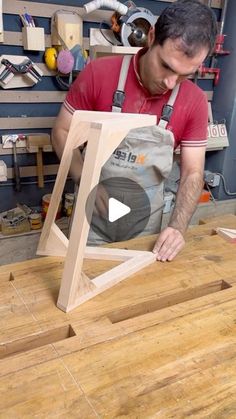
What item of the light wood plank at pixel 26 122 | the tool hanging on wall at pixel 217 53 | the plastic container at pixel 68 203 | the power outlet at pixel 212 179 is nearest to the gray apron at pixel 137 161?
the plastic container at pixel 68 203

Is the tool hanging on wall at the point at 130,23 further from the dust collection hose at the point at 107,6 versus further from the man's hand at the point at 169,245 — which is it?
the man's hand at the point at 169,245

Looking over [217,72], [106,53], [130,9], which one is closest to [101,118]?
[106,53]

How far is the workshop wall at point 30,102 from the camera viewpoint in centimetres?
185

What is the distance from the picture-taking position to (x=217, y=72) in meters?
2.53

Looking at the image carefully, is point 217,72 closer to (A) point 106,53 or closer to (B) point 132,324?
(A) point 106,53

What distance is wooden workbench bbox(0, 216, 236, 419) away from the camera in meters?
0.55

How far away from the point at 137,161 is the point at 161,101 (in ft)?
0.74

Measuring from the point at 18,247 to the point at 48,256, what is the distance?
1.29 meters

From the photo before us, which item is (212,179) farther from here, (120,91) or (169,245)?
(169,245)

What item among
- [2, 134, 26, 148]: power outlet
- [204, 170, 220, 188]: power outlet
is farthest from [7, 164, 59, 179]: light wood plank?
[204, 170, 220, 188]: power outlet

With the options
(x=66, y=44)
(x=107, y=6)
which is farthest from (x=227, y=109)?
(x=66, y=44)

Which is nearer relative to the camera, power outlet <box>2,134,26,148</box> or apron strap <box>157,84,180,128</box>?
apron strap <box>157,84,180,128</box>
